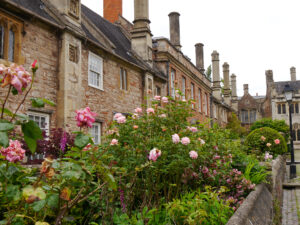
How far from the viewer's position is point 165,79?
19.5m

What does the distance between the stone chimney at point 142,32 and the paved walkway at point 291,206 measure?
1114cm

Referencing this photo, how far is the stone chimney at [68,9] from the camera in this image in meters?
11.7

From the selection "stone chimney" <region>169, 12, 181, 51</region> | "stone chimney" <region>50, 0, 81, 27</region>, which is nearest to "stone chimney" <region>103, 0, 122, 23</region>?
"stone chimney" <region>169, 12, 181, 51</region>

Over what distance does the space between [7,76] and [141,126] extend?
319 cm

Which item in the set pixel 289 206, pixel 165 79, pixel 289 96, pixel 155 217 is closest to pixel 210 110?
pixel 165 79

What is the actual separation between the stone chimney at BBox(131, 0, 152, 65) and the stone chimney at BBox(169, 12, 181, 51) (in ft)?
18.1

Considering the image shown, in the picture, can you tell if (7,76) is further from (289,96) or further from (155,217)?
(289,96)

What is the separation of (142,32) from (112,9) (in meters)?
6.88

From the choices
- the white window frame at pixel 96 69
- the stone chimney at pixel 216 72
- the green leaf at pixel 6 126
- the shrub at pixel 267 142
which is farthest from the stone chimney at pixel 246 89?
the green leaf at pixel 6 126

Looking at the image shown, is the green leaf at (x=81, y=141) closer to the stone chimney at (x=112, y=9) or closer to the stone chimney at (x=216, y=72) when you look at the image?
the stone chimney at (x=112, y=9)

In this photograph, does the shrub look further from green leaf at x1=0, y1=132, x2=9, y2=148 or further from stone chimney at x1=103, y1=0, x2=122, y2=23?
green leaf at x1=0, y1=132, x2=9, y2=148

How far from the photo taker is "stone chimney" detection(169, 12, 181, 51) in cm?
2384

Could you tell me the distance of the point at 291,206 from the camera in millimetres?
7914

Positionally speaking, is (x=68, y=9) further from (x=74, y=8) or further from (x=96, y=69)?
(x=96, y=69)
